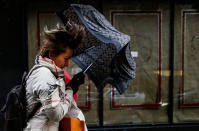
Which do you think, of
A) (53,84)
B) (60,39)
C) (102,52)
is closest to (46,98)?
(53,84)

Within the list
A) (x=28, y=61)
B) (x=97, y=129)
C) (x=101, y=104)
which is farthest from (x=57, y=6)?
(x=97, y=129)

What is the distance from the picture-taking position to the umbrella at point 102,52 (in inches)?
90.5

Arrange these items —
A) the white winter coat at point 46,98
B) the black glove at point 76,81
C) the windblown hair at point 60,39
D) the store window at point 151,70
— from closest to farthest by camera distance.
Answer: the white winter coat at point 46,98, the windblown hair at point 60,39, the black glove at point 76,81, the store window at point 151,70

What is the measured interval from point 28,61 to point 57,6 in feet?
4.12

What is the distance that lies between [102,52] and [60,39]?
43cm

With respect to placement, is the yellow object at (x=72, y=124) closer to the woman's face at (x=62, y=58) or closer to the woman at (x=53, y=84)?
the woman at (x=53, y=84)

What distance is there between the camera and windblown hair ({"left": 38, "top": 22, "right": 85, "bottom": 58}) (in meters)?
2.16

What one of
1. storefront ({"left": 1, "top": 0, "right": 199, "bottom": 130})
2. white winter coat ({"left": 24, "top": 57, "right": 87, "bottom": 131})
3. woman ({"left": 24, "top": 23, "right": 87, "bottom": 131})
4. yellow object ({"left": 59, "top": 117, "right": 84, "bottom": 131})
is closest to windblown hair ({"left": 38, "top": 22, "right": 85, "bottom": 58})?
woman ({"left": 24, "top": 23, "right": 87, "bottom": 131})

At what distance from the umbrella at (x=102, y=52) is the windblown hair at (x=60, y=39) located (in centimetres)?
16

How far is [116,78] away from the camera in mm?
2512

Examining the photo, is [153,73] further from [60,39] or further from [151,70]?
[60,39]

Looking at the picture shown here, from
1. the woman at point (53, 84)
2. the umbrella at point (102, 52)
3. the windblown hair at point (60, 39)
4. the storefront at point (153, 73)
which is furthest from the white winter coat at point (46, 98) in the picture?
the storefront at point (153, 73)

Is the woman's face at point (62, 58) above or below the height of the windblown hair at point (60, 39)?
below

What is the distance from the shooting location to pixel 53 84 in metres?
A: 2.02
